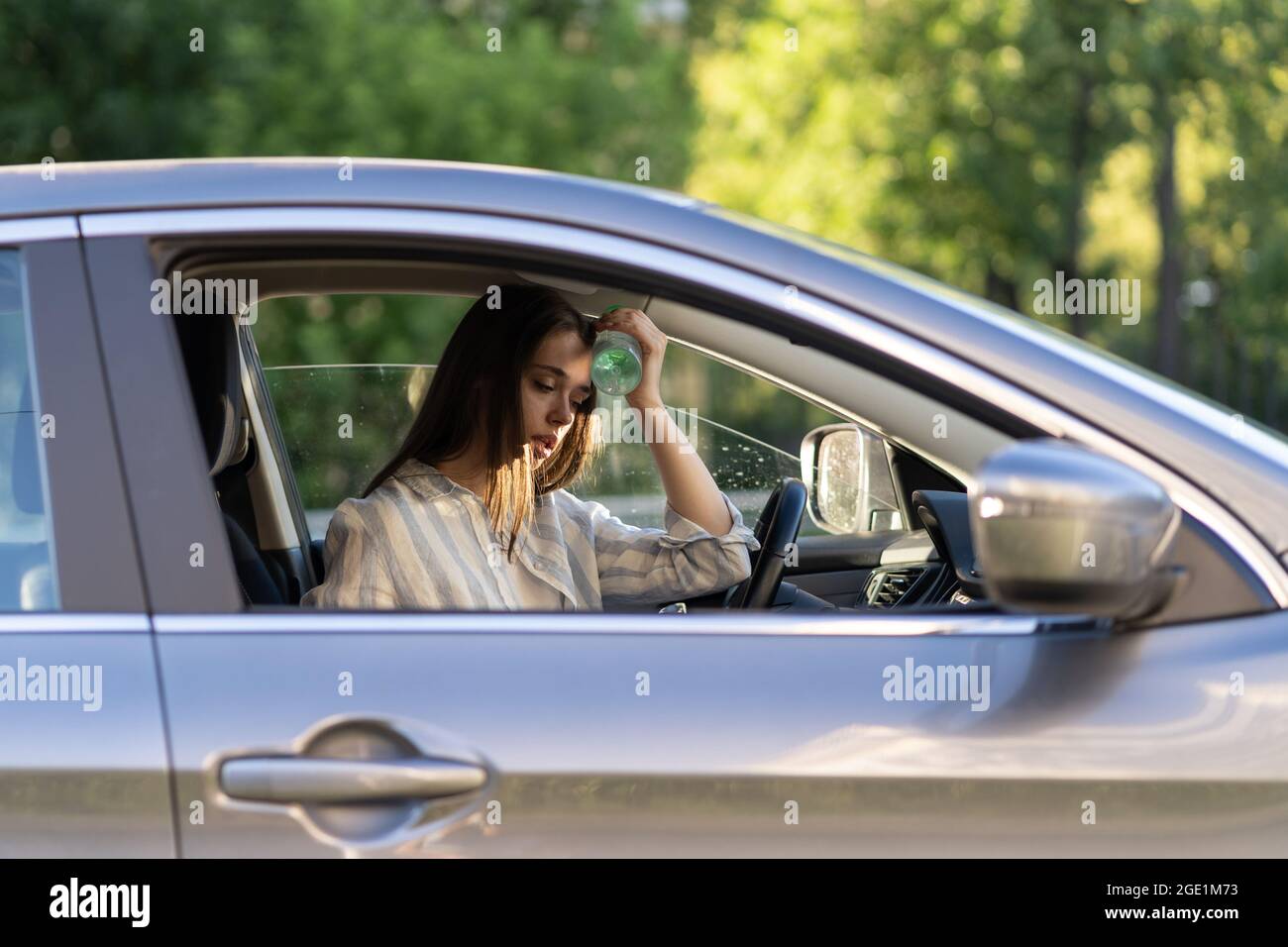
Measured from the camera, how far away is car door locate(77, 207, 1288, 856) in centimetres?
164

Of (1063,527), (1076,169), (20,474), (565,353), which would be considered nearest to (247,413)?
(565,353)

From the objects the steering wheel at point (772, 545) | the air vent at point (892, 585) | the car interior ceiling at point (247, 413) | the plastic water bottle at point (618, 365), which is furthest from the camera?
the air vent at point (892, 585)

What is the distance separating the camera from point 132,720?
1679 mm

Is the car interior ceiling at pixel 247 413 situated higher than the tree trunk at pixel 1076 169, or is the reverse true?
the tree trunk at pixel 1076 169

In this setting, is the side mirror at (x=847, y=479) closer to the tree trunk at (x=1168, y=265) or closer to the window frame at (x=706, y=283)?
the window frame at (x=706, y=283)

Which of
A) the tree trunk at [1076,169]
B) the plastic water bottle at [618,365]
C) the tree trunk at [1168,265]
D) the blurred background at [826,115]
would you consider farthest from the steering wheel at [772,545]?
the tree trunk at [1076,169]

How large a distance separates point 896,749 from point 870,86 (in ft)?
42.7

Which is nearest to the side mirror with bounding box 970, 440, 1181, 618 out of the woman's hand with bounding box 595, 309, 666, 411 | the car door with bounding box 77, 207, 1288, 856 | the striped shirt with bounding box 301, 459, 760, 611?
the car door with bounding box 77, 207, 1288, 856

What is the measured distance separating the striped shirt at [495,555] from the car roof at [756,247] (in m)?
0.49

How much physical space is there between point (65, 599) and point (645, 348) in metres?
1.16

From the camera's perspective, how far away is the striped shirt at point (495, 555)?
2273 mm

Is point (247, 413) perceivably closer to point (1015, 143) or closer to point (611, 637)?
point (611, 637)

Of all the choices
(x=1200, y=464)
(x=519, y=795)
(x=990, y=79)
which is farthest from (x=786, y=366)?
(x=990, y=79)

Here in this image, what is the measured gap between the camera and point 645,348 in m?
2.62
